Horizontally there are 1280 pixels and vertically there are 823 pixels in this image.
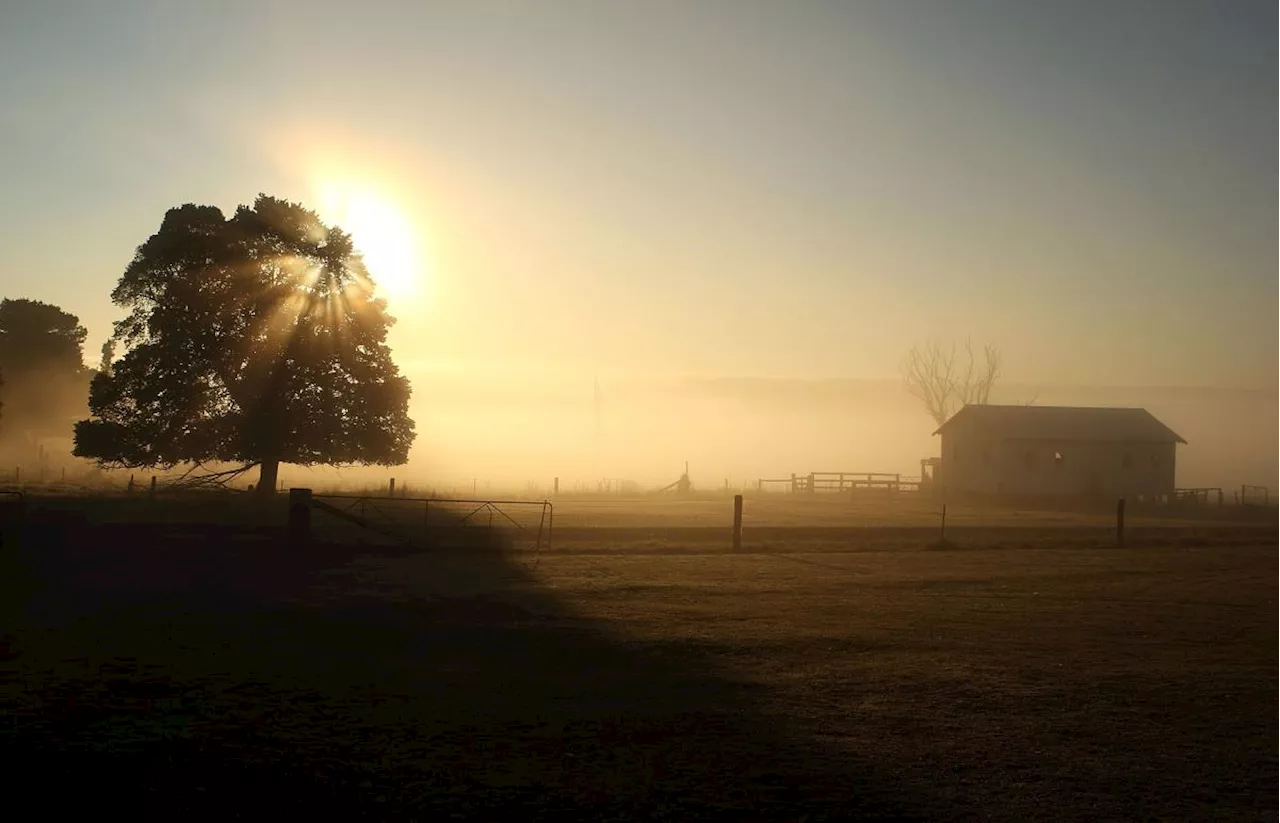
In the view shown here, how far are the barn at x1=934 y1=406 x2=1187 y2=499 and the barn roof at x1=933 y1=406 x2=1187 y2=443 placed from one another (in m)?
0.07

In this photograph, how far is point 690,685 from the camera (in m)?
12.4

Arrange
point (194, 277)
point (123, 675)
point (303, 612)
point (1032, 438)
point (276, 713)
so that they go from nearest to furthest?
point (276, 713) < point (123, 675) < point (303, 612) < point (194, 277) < point (1032, 438)

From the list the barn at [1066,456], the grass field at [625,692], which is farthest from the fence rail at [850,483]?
the grass field at [625,692]

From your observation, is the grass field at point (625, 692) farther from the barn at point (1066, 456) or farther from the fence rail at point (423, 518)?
the barn at point (1066, 456)

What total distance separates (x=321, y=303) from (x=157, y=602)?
26.3 m

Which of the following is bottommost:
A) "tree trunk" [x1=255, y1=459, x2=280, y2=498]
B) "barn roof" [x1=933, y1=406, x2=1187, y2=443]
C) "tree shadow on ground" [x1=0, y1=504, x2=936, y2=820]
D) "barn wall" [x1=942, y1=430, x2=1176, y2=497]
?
"tree shadow on ground" [x1=0, y1=504, x2=936, y2=820]

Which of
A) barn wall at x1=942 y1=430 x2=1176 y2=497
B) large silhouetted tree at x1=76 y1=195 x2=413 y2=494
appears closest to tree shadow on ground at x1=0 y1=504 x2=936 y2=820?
large silhouetted tree at x1=76 y1=195 x2=413 y2=494

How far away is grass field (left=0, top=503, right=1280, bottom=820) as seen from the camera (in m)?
8.20

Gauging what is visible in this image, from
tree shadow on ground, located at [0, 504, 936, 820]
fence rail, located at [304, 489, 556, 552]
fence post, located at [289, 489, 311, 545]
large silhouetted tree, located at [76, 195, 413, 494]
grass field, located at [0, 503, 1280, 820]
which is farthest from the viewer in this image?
large silhouetted tree, located at [76, 195, 413, 494]

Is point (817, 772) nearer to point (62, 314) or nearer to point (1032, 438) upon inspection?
point (1032, 438)

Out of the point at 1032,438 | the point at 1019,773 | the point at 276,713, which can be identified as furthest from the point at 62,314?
the point at 1019,773

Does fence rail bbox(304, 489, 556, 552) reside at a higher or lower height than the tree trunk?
lower

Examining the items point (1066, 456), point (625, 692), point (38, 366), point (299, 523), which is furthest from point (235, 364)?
point (1066, 456)

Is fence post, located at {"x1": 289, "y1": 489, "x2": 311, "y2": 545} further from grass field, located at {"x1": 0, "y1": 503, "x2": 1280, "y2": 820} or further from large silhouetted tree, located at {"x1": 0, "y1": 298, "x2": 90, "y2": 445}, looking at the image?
large silhouetted tree, located at {"x1": 0, "y1": 298, "x2": 90, "y2": 445}
